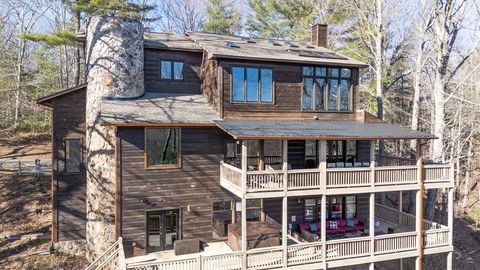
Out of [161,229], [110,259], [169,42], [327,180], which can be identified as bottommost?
[110,259]

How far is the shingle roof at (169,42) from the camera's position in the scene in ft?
48.8

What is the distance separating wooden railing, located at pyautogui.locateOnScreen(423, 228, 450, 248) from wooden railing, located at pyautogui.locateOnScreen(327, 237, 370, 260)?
295 cm

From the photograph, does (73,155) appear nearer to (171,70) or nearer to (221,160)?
(171,70)

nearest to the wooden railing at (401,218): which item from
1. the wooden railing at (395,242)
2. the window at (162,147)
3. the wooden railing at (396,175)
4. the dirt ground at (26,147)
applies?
the wooden railing at (395,242)

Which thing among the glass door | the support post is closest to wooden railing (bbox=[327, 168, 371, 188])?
the support post

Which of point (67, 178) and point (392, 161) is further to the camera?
point (392, 161)

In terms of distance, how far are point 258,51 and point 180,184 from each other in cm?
728

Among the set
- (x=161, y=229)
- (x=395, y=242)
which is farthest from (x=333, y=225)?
(x=161, y=229)

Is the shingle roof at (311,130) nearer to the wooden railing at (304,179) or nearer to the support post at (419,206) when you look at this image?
the support post at (419,206)

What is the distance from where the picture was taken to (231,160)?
14.3 m

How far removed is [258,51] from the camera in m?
15.6

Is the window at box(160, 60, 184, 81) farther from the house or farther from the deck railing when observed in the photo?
the deck railing

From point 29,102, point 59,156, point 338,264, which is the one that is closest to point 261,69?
point 338,264

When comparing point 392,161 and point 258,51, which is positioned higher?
point 258,51
